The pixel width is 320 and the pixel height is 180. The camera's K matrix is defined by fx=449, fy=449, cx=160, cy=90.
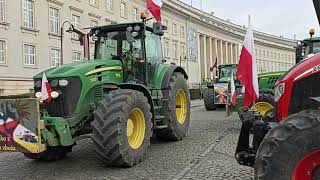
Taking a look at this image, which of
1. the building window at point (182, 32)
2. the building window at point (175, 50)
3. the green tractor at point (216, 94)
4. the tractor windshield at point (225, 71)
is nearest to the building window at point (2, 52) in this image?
the tractor windshield at point (225, 71)

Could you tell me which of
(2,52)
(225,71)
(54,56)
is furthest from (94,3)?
(225,71)

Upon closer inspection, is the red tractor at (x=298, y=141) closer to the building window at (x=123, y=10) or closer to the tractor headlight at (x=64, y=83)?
the tractor headlight at (x=64, y=83)

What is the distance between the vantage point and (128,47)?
10.1 metres

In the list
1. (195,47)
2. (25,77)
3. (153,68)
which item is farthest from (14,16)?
(195,47)

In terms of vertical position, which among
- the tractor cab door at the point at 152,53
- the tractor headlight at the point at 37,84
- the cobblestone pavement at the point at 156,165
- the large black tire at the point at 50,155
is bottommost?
the cobblestone pavement at the point at 156,165

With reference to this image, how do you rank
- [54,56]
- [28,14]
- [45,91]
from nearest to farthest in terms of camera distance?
[45,91], [28,14], [54,56]

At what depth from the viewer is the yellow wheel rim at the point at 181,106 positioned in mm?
11957

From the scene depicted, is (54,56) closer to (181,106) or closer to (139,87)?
(181,106)

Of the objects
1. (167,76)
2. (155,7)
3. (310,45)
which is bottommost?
(167,76)

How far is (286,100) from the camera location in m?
5.19

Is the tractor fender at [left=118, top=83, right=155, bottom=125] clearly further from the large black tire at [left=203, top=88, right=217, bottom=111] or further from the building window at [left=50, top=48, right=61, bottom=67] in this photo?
the building window at [left=50, top=48, right=61, bottom=67]

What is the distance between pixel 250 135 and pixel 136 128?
348cm

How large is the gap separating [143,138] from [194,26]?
75.0 meters

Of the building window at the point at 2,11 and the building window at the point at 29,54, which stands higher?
the building window at the point at 2,11
